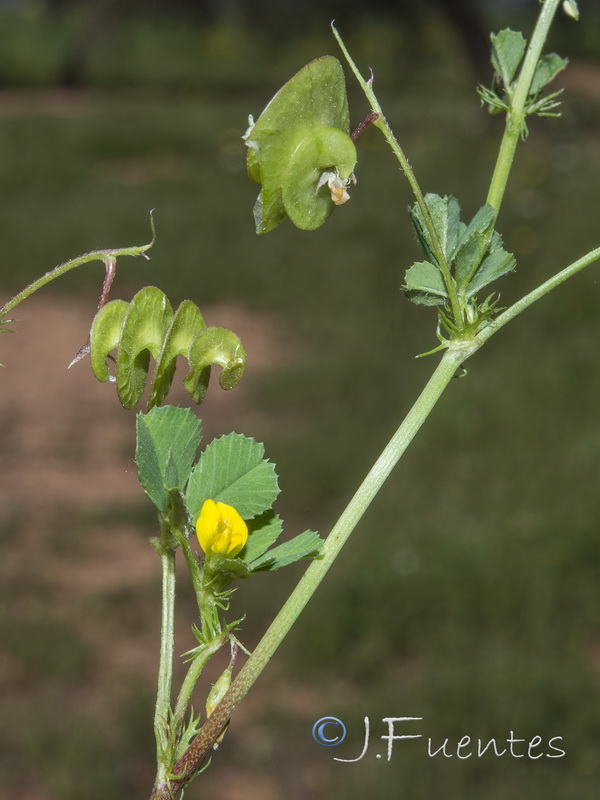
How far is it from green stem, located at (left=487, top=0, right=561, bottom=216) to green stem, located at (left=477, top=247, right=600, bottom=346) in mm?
37

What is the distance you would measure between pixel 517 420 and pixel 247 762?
6.77 feet

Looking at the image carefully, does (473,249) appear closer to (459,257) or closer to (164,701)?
(459,257)

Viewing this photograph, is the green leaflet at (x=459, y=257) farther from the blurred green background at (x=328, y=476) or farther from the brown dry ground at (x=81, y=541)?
Result: the brown dry ground at (x=81, y=541)

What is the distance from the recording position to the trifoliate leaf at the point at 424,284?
461mm

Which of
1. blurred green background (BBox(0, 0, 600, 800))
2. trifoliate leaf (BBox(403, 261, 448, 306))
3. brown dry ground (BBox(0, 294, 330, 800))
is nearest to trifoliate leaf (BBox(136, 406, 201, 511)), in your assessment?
trifoliate leaf (BBox(403, 261, 448, 306))

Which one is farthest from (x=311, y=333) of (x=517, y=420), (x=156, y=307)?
(x=156, y=307)

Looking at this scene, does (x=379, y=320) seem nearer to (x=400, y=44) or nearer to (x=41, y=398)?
(x=41, y=398)

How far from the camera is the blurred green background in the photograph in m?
2.99

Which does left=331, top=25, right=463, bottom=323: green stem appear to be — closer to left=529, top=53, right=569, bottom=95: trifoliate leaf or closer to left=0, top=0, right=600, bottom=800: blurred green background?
left=529, top=53, right=569, bottom=95: trifoliate leaf

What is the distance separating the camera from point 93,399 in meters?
5.77

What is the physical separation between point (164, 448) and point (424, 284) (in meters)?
0.14

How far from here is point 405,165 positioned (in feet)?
1.21

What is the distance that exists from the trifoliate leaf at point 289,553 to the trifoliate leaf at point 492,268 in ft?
0.41

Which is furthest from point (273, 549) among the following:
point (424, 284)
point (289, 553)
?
point (424, 284)
